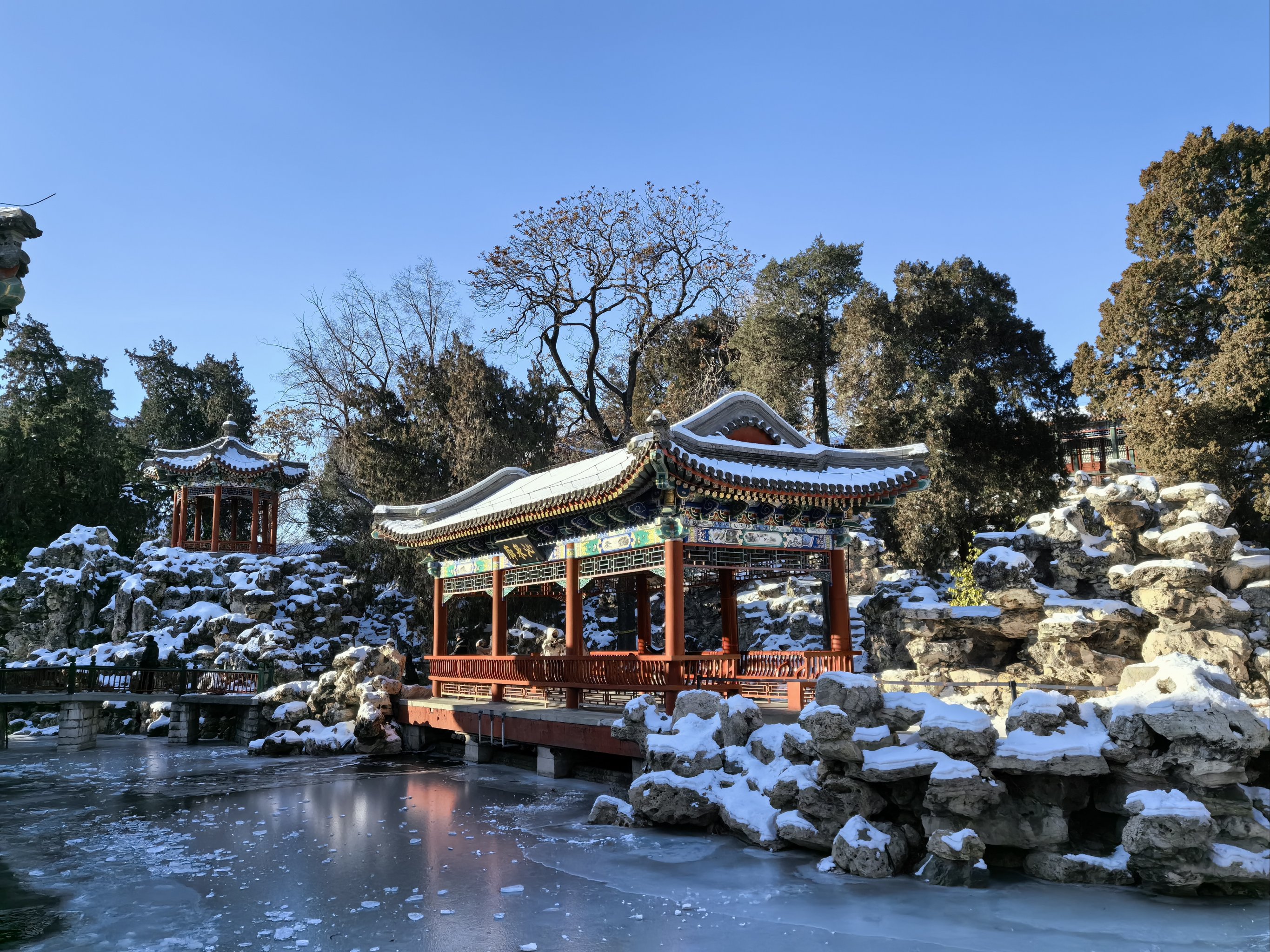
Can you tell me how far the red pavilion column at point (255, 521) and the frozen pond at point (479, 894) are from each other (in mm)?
19211

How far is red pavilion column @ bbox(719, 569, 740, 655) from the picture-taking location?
1683 cm

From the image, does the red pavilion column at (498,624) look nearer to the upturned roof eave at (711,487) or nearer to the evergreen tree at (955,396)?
the upturned roof eave at (711,487)

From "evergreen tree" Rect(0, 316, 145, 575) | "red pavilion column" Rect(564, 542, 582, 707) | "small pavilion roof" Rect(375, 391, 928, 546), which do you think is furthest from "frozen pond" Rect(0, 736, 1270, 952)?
"evergreen tree" Rect(0, 316, 145, 575)

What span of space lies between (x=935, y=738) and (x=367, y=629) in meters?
23.5

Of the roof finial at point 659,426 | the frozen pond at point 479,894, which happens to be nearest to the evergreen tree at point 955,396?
the roof finial at point 659,426

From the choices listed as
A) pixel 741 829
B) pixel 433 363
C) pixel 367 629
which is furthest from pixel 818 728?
pixel 433 363

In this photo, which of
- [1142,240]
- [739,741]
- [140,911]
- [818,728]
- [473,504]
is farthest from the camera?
[1142,240]

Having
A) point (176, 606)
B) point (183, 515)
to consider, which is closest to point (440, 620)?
point (176, 606)

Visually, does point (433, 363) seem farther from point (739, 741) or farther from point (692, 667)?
point (739, 741)

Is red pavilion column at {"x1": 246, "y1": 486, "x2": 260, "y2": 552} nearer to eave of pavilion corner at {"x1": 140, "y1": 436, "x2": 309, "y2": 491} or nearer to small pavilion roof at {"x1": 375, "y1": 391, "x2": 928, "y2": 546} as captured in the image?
eave of pavilion corner at {"x1": 140, "y1": 436, "x2": 309, "y2": 491}

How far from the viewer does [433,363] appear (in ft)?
102

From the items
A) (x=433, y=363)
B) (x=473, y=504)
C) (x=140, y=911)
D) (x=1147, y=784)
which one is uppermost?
(x=433, y=363)

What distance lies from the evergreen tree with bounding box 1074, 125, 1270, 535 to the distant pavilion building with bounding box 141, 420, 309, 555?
26266 millimetres

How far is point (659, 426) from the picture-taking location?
474 inches
